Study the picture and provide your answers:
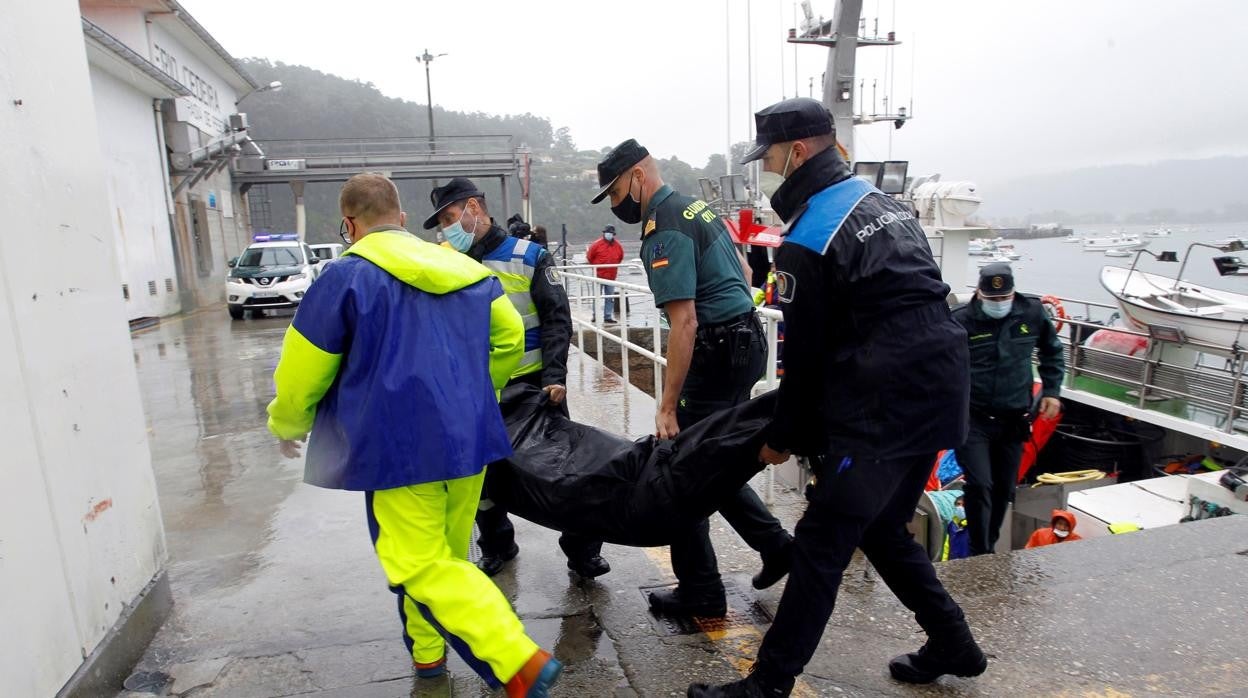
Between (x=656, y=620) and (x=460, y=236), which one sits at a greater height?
(x=460, y=236)

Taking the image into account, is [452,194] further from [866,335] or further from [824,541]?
[824,541]

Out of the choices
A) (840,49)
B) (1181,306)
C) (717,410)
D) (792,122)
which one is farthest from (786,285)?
(840,49)

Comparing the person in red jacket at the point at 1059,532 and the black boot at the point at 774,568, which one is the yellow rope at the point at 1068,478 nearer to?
the person in red jacket at the point at 1059,532

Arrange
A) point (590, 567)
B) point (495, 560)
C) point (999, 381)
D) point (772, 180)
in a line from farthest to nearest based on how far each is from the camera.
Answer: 1. point (999, 381)
2. point (495, 560)
3. point (590, 567)
4. point (772, 180)

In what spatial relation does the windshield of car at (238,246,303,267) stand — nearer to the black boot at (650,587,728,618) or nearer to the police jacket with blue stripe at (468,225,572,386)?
the police jacket with blue stripe at (468,225,572,386)

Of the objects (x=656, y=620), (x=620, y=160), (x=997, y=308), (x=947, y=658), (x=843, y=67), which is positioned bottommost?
(x=656, y=620)

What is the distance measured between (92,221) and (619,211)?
6.35ft

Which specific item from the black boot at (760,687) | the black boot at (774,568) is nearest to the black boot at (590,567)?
the black boot at (774,568)

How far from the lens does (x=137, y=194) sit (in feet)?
60.6

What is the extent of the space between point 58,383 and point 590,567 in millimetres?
2067

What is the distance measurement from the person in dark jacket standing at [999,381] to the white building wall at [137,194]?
17309 mm

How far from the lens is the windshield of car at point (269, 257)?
56.4ft

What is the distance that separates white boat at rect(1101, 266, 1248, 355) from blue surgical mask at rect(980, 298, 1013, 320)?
4.11m

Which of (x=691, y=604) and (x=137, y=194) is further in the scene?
(x=137, y=194)
